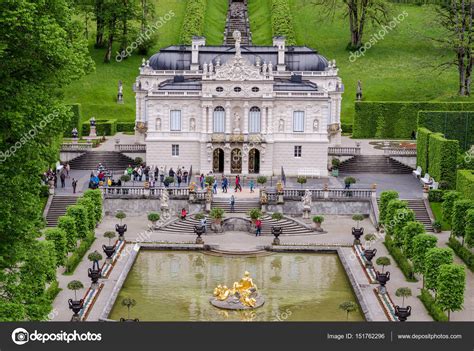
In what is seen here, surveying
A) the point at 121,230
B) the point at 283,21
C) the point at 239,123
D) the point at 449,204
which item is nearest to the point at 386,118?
the point at 239,123

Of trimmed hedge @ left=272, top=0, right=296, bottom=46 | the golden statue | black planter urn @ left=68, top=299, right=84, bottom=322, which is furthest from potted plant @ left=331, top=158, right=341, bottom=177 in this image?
A: black planter urn @ left=68, top=299, right=84, bottom=322

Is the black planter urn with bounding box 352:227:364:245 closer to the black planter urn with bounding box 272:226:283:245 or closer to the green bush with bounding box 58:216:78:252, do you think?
the black planter urn with bounding box 272:226:283:245

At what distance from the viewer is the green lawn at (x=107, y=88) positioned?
120188 millimetres

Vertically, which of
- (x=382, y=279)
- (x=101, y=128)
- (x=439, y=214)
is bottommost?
(x=382, y=279)

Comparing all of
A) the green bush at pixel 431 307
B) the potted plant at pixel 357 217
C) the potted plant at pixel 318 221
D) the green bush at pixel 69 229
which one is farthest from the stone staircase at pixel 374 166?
the green bush at pixel 431 307

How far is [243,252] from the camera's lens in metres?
73.7

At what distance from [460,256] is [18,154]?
37.5m

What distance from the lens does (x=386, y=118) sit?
113 meters

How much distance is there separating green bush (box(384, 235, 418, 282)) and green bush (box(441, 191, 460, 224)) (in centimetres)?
575

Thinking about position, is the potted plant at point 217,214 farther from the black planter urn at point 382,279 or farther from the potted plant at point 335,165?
the black planter urn at point 382,279

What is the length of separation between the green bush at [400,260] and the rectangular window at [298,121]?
2220cm

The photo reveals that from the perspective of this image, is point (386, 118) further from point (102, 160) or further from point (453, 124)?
point (102, 160)

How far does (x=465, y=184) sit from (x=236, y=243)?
18.4 m
